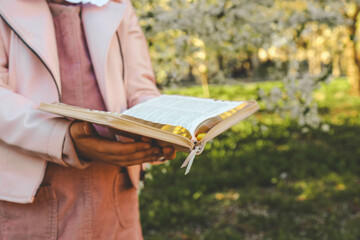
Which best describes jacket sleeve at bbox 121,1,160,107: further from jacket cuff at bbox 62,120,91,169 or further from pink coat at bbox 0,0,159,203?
jacket cuff at bbox 62,120,91,169

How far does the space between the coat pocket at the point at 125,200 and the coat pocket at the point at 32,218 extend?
237mm

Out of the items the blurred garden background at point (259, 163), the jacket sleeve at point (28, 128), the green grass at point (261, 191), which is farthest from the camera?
the green grass at point (261, 191)

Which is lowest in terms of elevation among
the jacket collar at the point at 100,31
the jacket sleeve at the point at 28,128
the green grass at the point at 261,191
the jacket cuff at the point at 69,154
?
the green grass at the point at 261,191

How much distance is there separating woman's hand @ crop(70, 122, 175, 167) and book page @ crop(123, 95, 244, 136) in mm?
94

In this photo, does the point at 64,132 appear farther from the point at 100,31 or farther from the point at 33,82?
the point at 100,31

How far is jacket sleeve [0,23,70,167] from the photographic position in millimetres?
1057

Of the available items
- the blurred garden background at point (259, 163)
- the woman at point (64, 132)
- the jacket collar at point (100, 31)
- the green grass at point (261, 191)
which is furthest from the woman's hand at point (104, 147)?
the blurred garden background at point (259, 163)

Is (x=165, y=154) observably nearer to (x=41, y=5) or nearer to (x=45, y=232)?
(x=45, y=232)

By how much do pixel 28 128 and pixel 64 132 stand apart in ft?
0.34

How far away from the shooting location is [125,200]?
52.4 inches

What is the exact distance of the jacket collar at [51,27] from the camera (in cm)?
112

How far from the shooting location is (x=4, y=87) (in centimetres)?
108

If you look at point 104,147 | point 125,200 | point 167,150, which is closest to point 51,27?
point 104,147

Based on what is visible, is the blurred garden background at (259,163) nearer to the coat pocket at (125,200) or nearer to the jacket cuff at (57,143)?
the coat pocket at (125,200)
